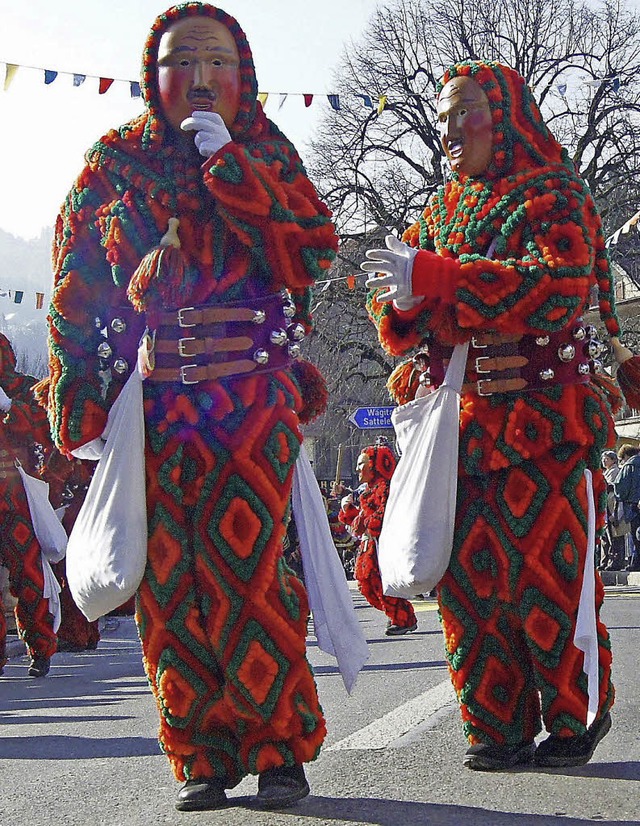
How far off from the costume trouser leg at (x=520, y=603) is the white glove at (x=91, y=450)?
3.98 ft

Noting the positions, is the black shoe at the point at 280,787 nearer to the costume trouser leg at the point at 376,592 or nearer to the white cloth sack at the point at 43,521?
the white cloth sack at the point at 43,521

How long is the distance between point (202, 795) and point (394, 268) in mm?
1677

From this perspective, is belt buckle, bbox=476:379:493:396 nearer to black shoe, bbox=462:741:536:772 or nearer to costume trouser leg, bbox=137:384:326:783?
costume trouser leg, bbox=137:384:326:783

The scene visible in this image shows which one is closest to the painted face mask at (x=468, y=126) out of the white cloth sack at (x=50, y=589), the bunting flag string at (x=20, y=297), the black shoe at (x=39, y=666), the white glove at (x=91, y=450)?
the white glove at (x=91, y=450)

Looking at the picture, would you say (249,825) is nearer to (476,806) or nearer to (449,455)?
(476,806)

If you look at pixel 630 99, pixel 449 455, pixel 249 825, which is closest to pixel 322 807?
pixel 249 825

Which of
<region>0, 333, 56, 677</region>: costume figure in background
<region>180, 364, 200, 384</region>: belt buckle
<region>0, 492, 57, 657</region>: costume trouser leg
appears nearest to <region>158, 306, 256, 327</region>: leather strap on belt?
<region>180, 364, 200, 384</region>: belt buckle

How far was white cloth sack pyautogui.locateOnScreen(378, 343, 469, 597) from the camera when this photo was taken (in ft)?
14.8

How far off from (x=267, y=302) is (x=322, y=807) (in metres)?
1.43

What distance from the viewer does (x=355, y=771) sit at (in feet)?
14.9

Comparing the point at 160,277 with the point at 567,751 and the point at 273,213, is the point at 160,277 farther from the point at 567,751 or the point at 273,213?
the point at 567,751

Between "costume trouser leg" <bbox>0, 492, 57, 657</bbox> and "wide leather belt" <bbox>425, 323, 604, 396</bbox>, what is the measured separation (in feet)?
15.3

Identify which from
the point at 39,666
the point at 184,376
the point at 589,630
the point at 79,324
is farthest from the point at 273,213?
the point at 39,666

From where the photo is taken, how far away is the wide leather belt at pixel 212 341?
13.3ft
